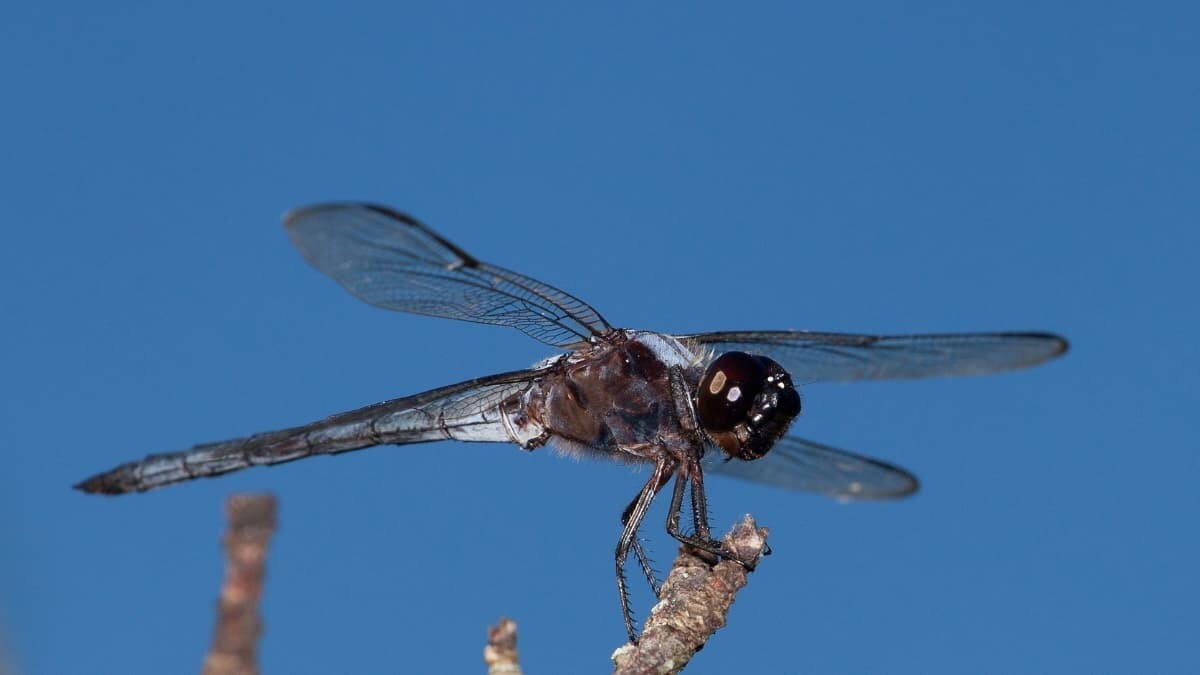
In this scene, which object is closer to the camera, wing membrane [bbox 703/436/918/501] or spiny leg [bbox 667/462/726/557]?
spiny leg [bbox 667/462/726/557]

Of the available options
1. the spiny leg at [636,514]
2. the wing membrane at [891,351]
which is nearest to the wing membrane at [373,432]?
the spiny leg at [636,514]

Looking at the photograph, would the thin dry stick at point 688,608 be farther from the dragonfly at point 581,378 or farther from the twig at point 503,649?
the dragonfly at point 581,378

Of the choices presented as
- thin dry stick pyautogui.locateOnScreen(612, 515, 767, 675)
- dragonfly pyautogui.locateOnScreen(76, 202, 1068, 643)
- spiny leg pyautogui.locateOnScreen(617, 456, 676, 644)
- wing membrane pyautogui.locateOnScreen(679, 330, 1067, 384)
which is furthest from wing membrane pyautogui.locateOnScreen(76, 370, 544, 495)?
thin dry stick pyautogui.locateOnScreen(612, 515, 767, 675)

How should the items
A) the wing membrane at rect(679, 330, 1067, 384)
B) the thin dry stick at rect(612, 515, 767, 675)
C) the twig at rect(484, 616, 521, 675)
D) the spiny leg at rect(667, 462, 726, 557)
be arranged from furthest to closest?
the wing membrane at rect(679, 330, 1067, 384)
the spiny leg at rect(667, 462, 726, 557)
the thin dry stick at rect(612, 515, 767, 675)
the twig at rect(484, 616, 521, 675)

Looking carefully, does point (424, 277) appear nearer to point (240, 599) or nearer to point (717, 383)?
point (717, 383)

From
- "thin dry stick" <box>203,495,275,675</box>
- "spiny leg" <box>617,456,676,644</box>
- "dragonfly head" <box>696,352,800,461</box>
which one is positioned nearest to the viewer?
"thin dry stick" <box>203,495,275,675</box>

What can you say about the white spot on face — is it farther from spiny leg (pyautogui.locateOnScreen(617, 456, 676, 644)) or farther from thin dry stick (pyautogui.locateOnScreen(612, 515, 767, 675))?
thin dry stick (pyautogui.locateOnScreen(612, 515, 767, 675))

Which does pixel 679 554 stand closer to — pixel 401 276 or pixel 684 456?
pixel 684 456
